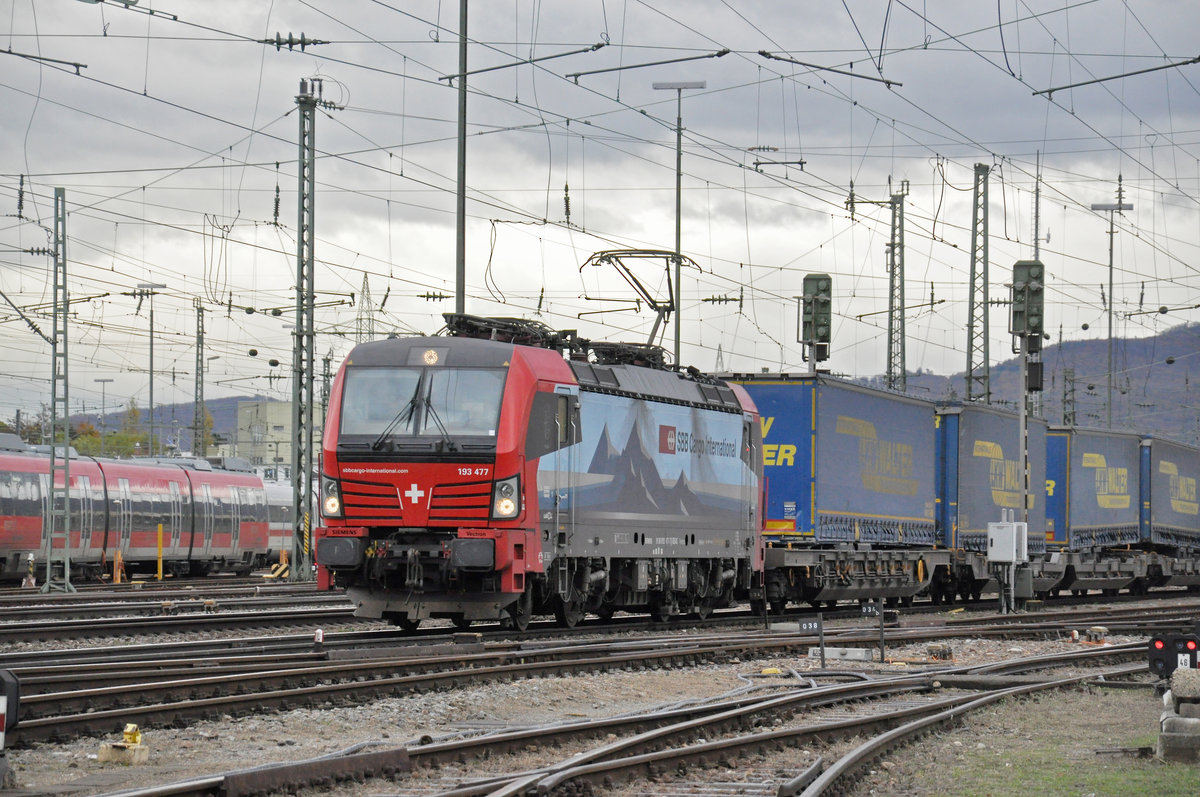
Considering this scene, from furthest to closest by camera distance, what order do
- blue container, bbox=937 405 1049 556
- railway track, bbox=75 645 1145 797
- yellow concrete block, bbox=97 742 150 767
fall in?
blue container, bbox=937 405 1049 556 < yellow concrete block, bbox=97 742 150 767 < railway track, bbox=75 645 1145 797

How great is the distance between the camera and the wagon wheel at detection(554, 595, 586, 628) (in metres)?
21.5

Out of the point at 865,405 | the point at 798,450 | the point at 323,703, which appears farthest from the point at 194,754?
the point at 865,405

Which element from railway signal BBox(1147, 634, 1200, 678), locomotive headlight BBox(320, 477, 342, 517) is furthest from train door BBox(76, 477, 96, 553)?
Answer: railway signal BBox(1147, 634, 1200, 678)

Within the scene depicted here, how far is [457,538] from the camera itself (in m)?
18.6

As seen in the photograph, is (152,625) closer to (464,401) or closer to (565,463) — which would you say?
(464,401)

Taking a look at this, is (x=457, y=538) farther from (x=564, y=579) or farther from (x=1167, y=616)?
(x=1167, y=616)

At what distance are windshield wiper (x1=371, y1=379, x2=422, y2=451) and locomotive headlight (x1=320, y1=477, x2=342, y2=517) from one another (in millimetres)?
738

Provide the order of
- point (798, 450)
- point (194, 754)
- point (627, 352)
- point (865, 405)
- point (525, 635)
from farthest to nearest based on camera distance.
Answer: point (865, 405) < point (798, 450) < point (627, 352) < point (525, 635) < point (194, 754)

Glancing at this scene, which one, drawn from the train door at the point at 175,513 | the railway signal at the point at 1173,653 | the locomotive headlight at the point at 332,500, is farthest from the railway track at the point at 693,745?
the train door at the point at 175,513

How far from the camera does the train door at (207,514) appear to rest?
48.5 meters

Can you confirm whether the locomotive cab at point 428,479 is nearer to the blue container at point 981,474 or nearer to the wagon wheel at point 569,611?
the wagon wheel at point 569,611

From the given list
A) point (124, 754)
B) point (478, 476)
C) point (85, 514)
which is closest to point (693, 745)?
point (124, 754)

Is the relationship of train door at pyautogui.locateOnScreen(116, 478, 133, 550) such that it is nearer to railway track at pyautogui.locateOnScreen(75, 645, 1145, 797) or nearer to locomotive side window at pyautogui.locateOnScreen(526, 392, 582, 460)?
locomotive side window at pyautogui.locateOnScreen(526, 392, 582, 460)

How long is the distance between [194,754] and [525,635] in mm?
9981
